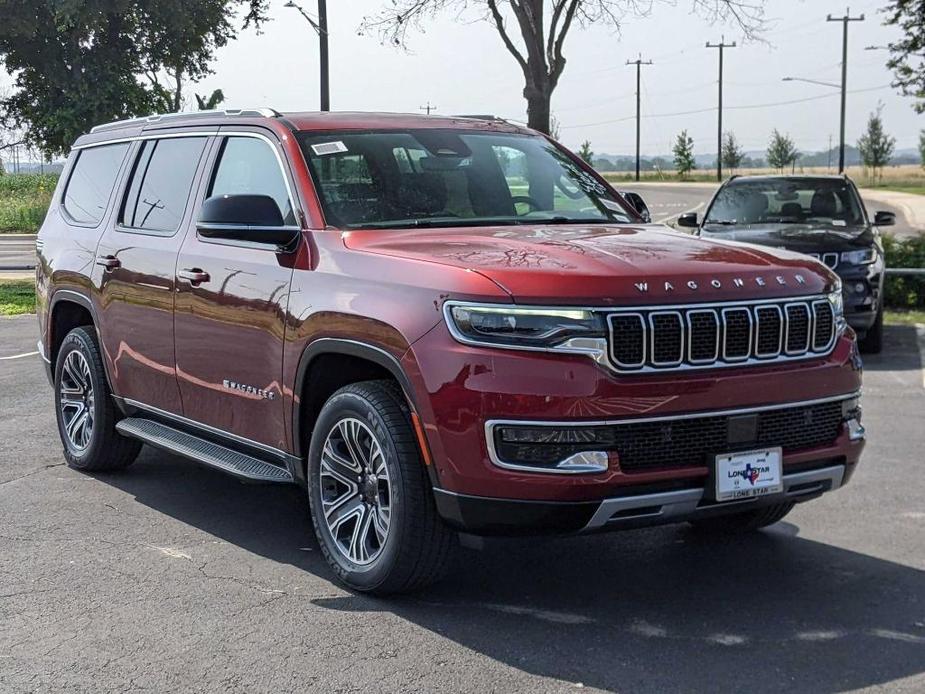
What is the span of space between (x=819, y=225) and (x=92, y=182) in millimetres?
7676

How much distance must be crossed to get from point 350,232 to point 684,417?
1659 millimetres

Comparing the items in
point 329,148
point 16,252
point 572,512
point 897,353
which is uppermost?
point 329,148

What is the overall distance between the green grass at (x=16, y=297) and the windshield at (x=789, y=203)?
370 inches

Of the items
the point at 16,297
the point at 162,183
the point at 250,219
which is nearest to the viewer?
the point at 250,219

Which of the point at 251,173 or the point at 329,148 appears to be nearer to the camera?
the point at 329,148

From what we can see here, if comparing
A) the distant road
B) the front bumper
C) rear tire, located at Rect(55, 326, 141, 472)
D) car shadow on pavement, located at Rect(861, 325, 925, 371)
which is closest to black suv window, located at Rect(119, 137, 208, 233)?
rear tire, located at Rect(55, 326, 141, 472)

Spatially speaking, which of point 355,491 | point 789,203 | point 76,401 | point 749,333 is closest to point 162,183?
point 76,401

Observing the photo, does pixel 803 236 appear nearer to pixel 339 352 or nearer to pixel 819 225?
pixel 819 225

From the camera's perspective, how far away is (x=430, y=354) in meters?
4.47

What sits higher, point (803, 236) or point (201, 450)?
point (803, 236)

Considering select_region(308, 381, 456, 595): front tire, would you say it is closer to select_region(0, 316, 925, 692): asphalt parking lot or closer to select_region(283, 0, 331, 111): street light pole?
select_region(0, 316, 925, 692): asphalt parking lot

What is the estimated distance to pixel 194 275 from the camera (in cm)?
595

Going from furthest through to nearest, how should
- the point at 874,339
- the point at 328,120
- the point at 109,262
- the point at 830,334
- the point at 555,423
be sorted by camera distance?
the point at 874,339
the point at 109,262
the point at 328,120
the point at 830,334
the point at 555,423

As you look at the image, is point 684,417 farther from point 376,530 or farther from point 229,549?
point 229,549
